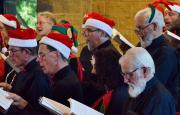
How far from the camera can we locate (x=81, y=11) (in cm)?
806

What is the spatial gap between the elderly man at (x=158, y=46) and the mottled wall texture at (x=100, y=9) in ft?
11.2

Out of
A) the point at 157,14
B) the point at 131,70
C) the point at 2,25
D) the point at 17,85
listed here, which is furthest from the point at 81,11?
the point at 131,70

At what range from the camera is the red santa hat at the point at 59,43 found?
3658 millimetres

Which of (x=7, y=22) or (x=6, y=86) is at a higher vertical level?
(x=7, y=22)

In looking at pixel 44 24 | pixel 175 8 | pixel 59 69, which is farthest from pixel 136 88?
pixel 44 24

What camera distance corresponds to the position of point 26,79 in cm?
370

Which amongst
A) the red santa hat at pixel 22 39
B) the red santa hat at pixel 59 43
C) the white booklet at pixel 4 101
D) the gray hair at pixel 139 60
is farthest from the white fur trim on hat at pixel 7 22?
the gray hair at pixel 139 60

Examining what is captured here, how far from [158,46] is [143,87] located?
4.26 ft

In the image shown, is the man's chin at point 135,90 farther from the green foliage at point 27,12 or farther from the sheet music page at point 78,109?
the green foliage at point 27,12

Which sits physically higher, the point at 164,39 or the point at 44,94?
the point at 164,39

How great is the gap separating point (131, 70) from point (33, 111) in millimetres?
910

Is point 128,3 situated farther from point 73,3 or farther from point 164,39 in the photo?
point 164,39

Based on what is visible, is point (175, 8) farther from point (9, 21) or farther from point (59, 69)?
point (59, 69)

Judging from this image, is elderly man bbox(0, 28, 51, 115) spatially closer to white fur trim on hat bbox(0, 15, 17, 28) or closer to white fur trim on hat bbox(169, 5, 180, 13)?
white fur trim on hat bbox(0, 15, 17, 28)
